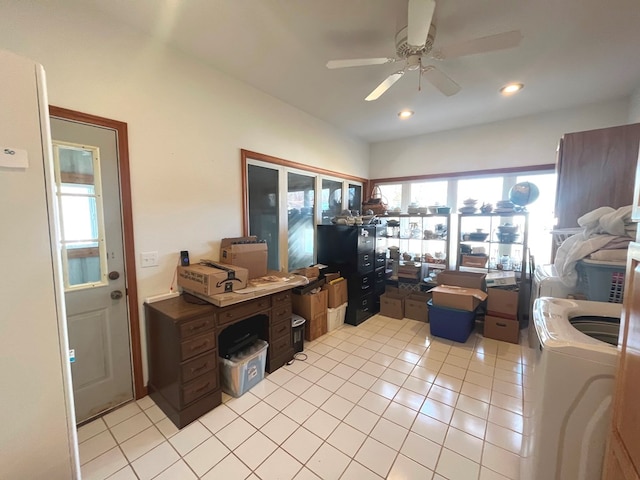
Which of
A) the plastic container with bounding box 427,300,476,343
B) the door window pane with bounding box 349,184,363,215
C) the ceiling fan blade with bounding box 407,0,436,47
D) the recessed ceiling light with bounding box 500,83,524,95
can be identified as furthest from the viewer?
the door window pane with bounding box 349,184,363,215

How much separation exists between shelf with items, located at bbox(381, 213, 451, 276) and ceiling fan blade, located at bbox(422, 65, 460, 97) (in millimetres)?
2034

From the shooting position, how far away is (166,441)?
1733mm

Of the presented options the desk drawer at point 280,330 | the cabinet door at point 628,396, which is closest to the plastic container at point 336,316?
A: the desk drawer at point 280,330

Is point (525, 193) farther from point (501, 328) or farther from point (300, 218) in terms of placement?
point (300, 218)

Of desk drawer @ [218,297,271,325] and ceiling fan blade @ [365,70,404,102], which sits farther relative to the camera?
desk drawer @ [218,297,271,325]

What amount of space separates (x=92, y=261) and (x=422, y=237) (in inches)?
153

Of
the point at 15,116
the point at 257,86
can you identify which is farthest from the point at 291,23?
the point at 15,116

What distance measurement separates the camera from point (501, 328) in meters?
3.14

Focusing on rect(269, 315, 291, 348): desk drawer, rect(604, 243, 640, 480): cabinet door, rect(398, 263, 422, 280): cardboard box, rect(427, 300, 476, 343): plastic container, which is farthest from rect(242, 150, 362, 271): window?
rect(604, 243, 640, 480): cabinet door

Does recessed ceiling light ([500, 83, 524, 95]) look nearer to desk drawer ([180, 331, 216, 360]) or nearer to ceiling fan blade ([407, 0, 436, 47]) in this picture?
ceiling fan blade ([407, 0, 436, 47])

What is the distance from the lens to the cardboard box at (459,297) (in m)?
3.01

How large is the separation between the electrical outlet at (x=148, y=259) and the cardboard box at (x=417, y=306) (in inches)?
125

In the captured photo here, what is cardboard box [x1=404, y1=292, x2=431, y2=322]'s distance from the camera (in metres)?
3.68

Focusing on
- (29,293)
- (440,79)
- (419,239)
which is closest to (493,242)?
(419,239)
